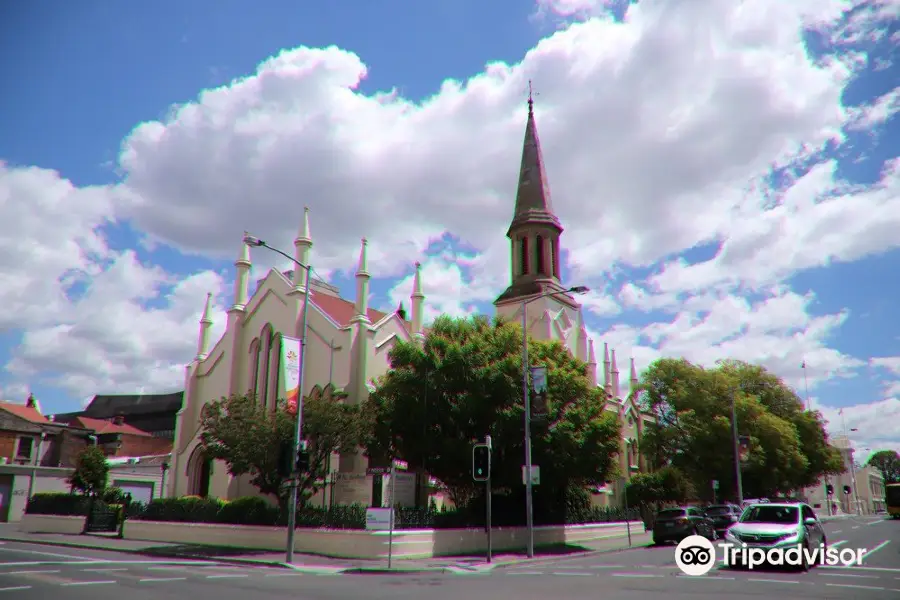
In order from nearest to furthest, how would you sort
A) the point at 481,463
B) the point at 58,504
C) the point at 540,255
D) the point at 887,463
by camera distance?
the point at 481,463
the point at 58,504
the point at 540,255
the point at 887,463

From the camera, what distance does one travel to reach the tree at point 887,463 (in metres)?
151

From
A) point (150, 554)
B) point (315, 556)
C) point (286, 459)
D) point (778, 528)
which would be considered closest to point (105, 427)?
point (150, 554)

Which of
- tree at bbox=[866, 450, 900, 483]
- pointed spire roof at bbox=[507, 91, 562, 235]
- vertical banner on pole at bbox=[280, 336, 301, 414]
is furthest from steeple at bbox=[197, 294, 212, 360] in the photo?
tree at bbox=[866, 450, 900, 483]

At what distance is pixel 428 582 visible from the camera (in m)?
15.1

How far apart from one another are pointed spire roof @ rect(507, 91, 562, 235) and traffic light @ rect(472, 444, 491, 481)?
32929 millimetres

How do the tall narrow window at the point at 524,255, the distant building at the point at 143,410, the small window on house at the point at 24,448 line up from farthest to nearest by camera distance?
the distant building at the point at 143,410 < the tall narrow window at the point at 524,255 < the small window on house at the point at 24,448

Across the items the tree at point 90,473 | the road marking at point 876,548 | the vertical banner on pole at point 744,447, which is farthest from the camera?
Result: the vertical banner on pole at point 744,447

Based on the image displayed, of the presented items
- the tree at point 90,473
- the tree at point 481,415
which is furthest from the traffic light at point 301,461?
the tree at point 90,473

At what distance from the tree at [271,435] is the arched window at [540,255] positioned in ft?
89.6

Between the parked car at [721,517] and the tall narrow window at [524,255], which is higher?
the tall narrow window at [524,255]

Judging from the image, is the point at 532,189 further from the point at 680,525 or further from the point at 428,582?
the point at 428,582

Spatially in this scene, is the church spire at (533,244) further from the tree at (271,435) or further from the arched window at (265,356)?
the tree at (271,435)

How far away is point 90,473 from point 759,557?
31669 millimetres

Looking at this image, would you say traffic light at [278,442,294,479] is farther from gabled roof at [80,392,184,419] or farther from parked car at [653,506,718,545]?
gabled roof at [80,392,184,419]
